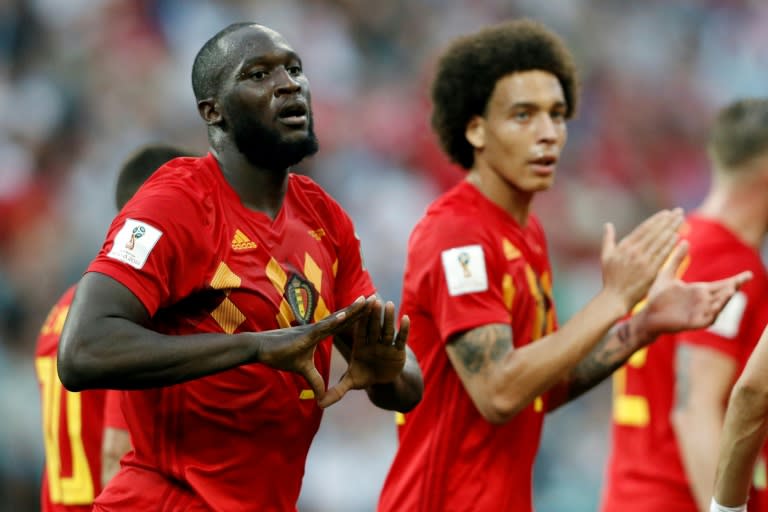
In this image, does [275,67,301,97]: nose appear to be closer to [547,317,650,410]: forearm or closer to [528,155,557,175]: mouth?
[528,155,557,175]: mouth

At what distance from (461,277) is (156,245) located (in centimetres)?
151

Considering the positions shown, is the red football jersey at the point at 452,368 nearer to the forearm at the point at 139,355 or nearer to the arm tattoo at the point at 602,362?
the arm tattoo at the point at 602,362

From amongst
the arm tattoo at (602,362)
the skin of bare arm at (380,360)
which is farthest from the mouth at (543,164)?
the skin of bare arm at (380,360)

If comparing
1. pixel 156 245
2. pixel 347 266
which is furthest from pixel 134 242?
pixel 347 266

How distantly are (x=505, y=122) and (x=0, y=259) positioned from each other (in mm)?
5004

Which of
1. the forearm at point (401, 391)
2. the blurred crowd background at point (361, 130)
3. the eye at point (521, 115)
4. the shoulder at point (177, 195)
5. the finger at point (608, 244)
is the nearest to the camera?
the shoulder at point (177, 195)

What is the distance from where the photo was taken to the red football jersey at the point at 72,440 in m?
4.89

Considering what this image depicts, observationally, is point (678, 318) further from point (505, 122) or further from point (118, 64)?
point (118, 64)

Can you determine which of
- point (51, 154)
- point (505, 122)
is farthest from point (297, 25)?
point (505, 122)

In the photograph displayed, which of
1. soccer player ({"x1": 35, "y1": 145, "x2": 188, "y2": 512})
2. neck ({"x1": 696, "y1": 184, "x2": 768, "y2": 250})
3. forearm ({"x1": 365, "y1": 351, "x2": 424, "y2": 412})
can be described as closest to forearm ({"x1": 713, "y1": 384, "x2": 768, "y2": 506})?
forearm ({"x1": 365, "y1": 351, "x2": 424, "y2": 412})

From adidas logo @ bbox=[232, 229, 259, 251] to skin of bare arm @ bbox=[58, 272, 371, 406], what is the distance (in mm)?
368

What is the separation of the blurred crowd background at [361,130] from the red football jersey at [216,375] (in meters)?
4.51

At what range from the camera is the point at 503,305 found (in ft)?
15.1

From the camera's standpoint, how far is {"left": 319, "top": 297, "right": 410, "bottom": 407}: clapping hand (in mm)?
3516
